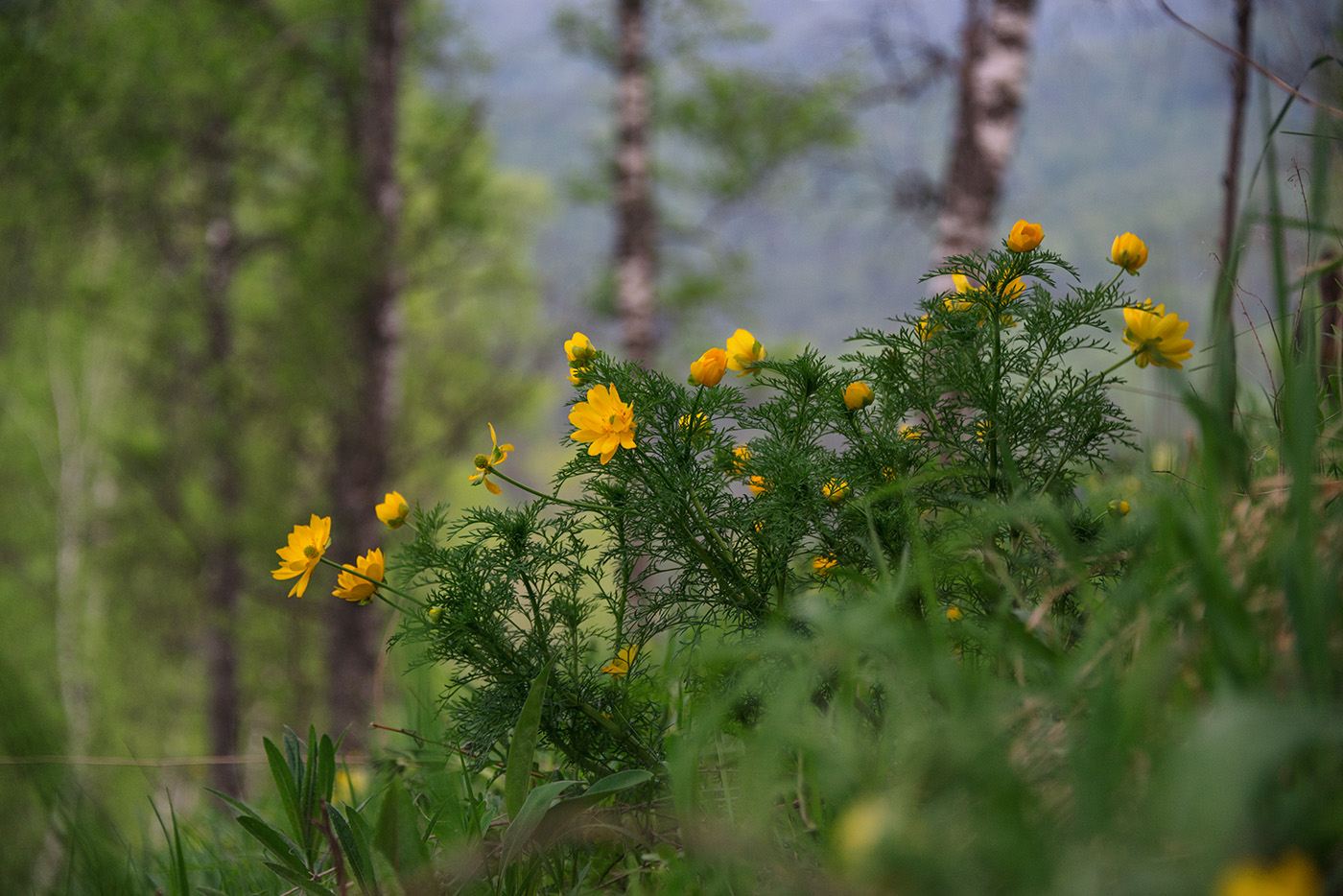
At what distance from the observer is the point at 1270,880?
0.32 meters

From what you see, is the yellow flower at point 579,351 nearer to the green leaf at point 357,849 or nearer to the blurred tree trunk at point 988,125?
the green leaf at point 357,849

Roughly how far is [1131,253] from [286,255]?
6.71m

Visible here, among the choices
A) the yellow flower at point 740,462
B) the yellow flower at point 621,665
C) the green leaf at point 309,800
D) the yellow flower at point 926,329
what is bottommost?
the green leaf at point 309,800

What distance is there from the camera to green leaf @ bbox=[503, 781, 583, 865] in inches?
28.5

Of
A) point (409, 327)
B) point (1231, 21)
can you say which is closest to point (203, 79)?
point (409, 327)

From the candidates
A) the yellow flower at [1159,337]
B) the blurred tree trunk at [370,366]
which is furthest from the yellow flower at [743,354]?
the blurred tree trunk at [370,366]

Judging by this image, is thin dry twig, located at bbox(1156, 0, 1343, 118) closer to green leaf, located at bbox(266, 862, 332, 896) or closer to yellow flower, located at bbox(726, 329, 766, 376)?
yellow flower, located at bbox(726, 329, 766, 376)

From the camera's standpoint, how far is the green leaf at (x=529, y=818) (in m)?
0.73

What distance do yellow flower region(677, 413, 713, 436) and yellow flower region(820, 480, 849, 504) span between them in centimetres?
14

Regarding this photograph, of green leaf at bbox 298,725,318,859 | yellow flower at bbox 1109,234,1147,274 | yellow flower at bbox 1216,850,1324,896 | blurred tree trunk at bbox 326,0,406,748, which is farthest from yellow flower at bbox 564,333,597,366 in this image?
blurred tree trunk at bbox 326,0,406,748

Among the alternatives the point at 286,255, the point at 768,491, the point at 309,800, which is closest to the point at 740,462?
the point at 768,491

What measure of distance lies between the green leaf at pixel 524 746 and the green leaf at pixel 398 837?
0.10 meters

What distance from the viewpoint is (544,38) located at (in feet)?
22.9

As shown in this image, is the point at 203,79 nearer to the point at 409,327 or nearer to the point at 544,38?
the point at 544,38
